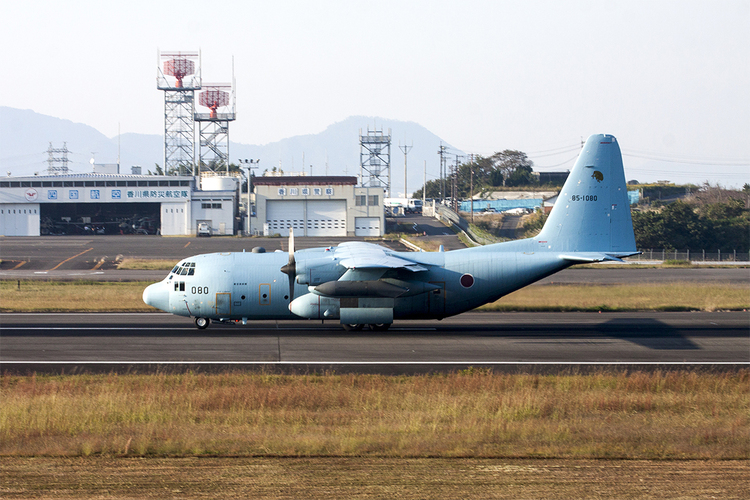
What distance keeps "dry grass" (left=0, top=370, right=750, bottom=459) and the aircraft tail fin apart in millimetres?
9777

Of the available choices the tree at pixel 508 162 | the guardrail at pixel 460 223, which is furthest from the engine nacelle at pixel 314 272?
the tree at pixel 508 162

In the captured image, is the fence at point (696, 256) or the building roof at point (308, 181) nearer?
the fence at point (696, 256)

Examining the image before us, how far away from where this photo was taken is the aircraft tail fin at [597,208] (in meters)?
29.5

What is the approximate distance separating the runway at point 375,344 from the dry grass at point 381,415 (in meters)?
2.26

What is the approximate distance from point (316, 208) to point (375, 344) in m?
77.0

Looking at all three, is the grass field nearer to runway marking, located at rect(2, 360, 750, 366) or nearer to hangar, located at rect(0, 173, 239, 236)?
runway marking, located at rect(2, 360, 750, 366)

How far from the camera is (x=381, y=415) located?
52.4 feet

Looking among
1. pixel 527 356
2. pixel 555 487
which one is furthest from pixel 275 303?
pixel 555 487

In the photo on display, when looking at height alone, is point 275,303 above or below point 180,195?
below

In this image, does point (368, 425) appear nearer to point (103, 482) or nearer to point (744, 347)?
point (103, 482)

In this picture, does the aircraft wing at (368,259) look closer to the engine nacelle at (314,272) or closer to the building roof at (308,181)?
the engine nacelle at (314,272)

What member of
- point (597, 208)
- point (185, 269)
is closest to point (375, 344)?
point (185, 269)

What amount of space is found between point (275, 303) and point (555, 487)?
19.0 metres

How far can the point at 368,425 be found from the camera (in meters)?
15.1
